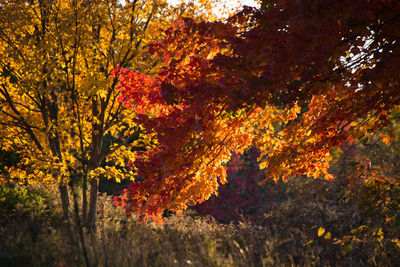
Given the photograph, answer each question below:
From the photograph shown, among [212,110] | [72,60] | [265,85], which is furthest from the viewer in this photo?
[72,60]

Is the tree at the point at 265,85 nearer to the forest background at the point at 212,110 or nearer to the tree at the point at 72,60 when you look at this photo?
the forest background at the point at 212,110

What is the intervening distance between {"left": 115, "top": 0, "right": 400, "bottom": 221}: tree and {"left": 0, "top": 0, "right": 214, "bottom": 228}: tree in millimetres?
1893

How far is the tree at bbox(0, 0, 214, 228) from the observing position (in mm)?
7070

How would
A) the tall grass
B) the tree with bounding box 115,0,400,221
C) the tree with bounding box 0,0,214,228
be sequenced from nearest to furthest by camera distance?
1. the tall grass
2. the tree with bounding box 115,0,400,221
3. the tree with bounding box 0,0,214,228

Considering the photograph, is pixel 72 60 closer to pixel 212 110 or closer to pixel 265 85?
pixel 212 110

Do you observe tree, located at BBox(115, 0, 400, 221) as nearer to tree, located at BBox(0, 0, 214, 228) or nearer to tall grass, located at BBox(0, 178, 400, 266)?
tall grass, located at BBox(0, 178, 400, 266)

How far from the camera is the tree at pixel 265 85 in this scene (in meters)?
4.15

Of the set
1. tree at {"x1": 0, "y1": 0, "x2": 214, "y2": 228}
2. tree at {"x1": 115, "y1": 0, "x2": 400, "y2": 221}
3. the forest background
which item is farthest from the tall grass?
tree at {"x1": 0, "y1": 0, "x2": 214, "y2": 228}

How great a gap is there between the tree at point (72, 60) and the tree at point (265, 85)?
1.89 meters

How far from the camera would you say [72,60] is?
306 inches

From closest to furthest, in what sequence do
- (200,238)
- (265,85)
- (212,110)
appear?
1. (265,85)
2. (212,110)
3. (200,238)

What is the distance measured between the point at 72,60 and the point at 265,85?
205 inches

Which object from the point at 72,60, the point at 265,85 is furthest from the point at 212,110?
the point at 72,60

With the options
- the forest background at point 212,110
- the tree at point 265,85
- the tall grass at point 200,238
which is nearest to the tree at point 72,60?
the forest background at point 212,110
